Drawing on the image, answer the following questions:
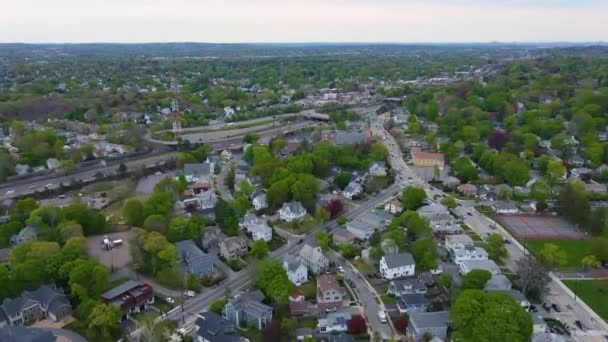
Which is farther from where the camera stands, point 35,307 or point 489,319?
point 35,307

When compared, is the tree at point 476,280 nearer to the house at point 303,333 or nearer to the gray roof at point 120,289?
the house at point 303,333

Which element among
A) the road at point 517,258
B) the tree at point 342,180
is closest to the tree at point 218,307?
the road at point 517,258

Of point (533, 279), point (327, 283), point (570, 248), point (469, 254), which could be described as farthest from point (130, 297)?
point (570, 248)

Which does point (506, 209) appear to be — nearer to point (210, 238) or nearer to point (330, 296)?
point (330, 296)

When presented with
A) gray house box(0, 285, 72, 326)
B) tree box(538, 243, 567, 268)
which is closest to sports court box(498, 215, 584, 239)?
tree box(538, 243, 567, 268)

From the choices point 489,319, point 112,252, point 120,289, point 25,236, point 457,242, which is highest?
point 489,319

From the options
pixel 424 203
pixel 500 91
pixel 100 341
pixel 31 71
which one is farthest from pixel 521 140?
pixel 31 71

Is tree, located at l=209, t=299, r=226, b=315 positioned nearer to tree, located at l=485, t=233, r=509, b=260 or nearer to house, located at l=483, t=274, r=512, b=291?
house, located at l=483, t=274, r=512, b=291
